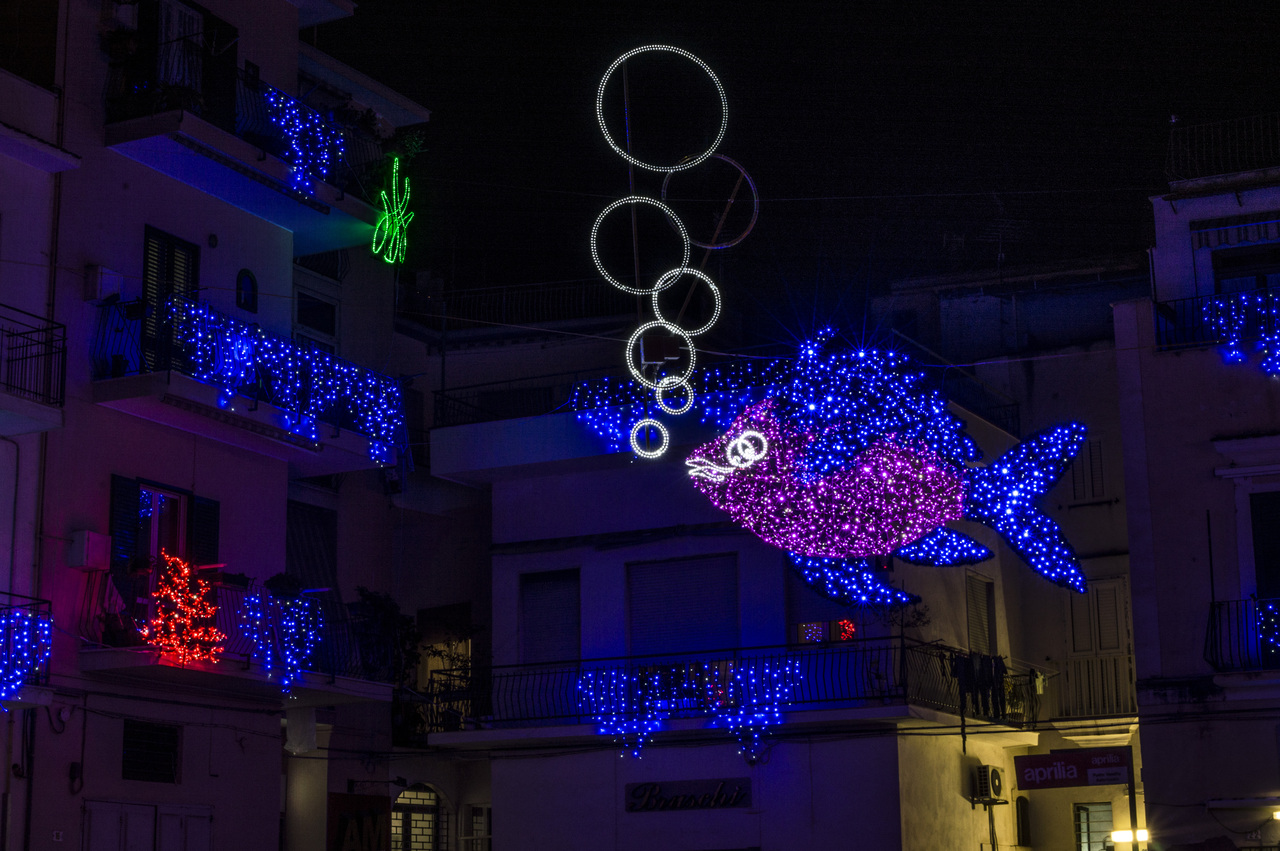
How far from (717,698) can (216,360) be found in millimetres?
8615

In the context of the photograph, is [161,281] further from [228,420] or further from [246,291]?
[228,420]

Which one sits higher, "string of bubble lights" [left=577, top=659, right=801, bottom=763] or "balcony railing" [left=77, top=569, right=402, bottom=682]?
"balcony railing" [left=77, top=569, right=402, bottom=682]

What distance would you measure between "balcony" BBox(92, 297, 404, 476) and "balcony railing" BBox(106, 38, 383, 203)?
95.7 inches

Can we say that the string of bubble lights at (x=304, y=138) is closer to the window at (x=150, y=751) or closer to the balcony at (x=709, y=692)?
the window at (x=150, y=751)

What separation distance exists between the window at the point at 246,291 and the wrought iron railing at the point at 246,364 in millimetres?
786

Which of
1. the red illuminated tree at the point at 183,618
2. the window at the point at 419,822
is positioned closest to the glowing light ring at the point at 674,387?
the red illuminated tree at the point at 183,618

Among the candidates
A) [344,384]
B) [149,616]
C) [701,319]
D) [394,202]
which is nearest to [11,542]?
[149,616]

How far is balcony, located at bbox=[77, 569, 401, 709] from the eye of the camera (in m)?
19.4

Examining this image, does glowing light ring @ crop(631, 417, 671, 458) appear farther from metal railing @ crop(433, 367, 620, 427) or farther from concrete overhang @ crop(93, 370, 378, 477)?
concrete overhang @ crop(93, 370, 378, 477)

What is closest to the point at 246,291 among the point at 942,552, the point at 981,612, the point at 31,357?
the point at 31,357

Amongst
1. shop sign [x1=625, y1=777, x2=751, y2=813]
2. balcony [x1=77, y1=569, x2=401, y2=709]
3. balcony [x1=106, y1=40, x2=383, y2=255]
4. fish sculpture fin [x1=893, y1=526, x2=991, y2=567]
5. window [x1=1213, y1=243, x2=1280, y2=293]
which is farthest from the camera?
shop sign [x1=625, y1=777, x2=751, y2=813]

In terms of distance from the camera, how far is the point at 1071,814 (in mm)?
27469


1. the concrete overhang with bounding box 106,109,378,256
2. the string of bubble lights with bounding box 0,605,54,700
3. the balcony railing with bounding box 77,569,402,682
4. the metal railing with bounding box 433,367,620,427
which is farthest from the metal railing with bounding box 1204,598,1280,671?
the string of bubble lights with bounding box 0,605,54,700

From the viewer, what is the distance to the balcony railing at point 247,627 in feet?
63.9
